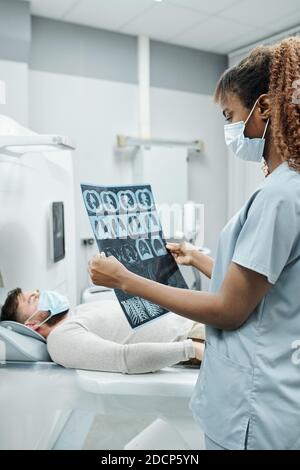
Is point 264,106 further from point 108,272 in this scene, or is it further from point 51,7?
point 51,7

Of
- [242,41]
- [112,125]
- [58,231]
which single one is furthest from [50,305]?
[242,41]

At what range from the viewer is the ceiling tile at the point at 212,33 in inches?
130

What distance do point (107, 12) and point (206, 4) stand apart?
68cm

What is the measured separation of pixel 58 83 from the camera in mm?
3242

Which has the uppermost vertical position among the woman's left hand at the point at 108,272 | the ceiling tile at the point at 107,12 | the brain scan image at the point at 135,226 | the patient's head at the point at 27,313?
the ceiling tile at the point at 107,12

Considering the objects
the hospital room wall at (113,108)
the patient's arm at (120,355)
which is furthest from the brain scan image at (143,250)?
the hospital room wall at (113,108)

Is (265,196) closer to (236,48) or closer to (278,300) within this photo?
(278,300)

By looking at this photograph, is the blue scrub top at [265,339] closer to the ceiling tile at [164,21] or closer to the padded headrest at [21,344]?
the padded headrest at [21,344]

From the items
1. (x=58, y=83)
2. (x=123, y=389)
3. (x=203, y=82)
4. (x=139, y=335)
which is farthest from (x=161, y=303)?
(x=203, y=82)

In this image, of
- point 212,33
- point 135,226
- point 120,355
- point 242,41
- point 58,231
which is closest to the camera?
point 135,226

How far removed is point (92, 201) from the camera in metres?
1.06

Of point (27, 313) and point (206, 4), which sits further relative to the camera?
point (206, 4)

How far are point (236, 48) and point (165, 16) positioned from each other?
96cm

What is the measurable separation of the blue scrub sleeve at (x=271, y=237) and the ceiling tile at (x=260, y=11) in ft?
8.74
